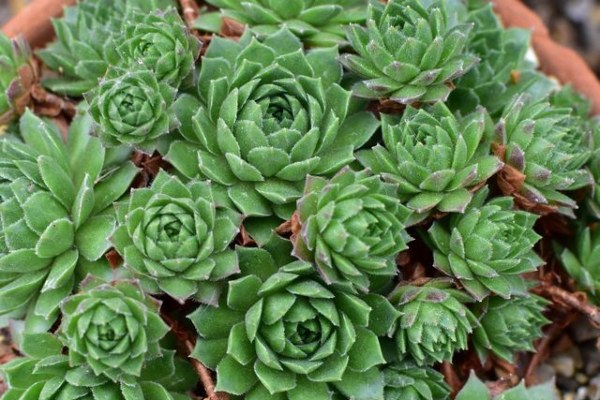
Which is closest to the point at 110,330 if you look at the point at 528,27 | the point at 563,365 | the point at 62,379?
the point at 62,379

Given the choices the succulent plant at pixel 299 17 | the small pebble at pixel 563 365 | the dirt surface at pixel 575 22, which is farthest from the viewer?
the dirt surface at pixel 575 22

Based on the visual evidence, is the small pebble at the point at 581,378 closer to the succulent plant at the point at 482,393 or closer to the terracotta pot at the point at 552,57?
the succulent plant at the point at 482,393

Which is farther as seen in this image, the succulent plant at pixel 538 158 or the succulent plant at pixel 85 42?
the succulent plant at pixel 85 42

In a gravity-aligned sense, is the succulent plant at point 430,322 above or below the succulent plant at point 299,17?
below

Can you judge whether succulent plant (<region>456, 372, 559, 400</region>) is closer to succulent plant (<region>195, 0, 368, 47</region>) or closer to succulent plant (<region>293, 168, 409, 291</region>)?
succulent plant (<region>293, 168, 409, 291</region>)

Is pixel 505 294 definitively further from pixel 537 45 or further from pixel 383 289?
pixel 537 45

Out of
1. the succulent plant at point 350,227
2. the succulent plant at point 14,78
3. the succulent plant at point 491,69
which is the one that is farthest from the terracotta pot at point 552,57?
the succulent plant at point 14,78

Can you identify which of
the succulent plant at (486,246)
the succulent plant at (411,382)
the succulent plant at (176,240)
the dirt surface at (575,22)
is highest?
the succulent plant at (176,240)
